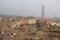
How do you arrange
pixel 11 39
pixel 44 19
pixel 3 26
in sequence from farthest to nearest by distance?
pixel 44 19, pixel 3 26, pixel 11 39

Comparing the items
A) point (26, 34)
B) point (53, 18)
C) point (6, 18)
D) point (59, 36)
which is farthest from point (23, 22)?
point (59, 36)

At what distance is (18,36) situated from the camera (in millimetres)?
3188

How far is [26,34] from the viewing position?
3.28 metres

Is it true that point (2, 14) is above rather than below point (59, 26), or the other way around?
above

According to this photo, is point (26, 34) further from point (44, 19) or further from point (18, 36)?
point (44, 19)

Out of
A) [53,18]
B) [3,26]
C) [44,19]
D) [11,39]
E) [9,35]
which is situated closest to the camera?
[11,39]

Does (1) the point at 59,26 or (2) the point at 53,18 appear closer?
(1) the point at 59,26

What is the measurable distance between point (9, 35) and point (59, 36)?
1.23 meters

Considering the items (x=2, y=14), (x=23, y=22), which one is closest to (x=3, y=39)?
(x=2, y=14)

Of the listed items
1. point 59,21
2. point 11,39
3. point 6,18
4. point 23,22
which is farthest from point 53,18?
point 11,39

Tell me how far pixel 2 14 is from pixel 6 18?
29 cm

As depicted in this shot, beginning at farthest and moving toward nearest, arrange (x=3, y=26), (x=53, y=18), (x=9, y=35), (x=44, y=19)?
(x=44, y=19) < (x=53, y=18) < (x=3, y=26) < (x=9, y=35)

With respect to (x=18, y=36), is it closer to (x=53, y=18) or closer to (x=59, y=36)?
(x=59, y=36)

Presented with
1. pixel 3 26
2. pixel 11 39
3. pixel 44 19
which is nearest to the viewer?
pixel 11 39
